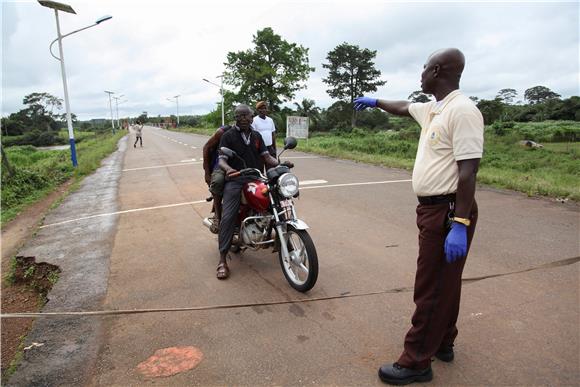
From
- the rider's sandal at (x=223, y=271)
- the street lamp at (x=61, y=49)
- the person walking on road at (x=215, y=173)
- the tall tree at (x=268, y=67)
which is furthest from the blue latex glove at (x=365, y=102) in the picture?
the tall tree at (x=268, y=67)

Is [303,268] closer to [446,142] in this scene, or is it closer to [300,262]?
[300,262]

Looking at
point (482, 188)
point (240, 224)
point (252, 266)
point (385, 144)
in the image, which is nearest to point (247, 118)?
point (240, 224)

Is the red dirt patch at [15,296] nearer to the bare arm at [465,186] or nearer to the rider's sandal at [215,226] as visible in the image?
the rider's sandal at [215,226]

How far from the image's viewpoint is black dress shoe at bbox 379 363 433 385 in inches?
93.3

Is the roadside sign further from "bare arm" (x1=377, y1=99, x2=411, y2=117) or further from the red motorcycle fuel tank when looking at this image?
"bare arm" (x1=377, y1=99, x2=411, y2=117)

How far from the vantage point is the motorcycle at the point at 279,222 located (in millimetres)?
3606

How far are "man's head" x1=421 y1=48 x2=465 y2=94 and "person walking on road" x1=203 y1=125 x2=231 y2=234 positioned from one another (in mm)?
2550

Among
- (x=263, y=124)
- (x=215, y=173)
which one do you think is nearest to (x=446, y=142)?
(x=215, y=173)

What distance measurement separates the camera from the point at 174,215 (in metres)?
6.90

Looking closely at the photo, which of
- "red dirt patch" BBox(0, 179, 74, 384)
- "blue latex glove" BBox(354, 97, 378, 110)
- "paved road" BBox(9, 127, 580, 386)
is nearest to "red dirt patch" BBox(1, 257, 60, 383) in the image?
"red dirt patch" BBox(0, 179, 74, 384)

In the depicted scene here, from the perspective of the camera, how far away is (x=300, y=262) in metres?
3.72

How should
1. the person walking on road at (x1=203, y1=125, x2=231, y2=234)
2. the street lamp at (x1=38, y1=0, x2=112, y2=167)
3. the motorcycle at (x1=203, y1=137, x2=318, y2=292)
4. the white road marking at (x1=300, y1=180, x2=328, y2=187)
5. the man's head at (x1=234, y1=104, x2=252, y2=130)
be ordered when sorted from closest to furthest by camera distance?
the motorcycle at (x1=203, y1=137, x2=318, y2=292) → the man's head at (x1=234, y1=104, x2=252, y2=130) → the person walking on road at (x1=203, y1=125, x2=231, y2=234) → the white road marking at (x1=300, y1=180, x2=328, y2=187) → the street lamp at (x1=38, y1=0, x2=112, y2=167)

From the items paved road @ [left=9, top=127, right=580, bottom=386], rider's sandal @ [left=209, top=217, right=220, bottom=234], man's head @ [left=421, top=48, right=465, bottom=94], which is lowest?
paved road @ [left=9, top=127, right=580, bottom=386]

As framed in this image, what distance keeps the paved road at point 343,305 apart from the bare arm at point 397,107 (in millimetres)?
1623
